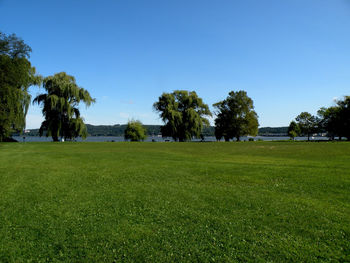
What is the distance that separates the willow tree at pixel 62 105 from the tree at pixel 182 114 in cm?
1712

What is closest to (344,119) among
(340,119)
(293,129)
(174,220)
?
(340,119)

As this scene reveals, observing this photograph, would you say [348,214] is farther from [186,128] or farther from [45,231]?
[186,128]

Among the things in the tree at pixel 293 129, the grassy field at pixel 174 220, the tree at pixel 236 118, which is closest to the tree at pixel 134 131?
the tree at pixel 236 118

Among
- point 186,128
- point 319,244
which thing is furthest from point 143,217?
point 186,128

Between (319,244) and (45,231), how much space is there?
562cm

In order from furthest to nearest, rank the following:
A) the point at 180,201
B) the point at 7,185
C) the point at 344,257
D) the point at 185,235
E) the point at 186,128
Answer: the point at 186,128 → the point at 7,185 → the point at 180,201 → the point at 185,235 → the point at 344,257

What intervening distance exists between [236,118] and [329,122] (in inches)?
1121

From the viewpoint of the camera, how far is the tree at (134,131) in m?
62.7

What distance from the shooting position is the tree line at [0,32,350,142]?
26062 mm

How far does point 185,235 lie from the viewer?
4941 mm

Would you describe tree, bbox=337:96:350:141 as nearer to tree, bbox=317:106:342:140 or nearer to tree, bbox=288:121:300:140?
tree, bbox=317:106:342:140

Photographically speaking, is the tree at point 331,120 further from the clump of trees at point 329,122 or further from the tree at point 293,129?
the tree at point 293,129

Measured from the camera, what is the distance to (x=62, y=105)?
120ft

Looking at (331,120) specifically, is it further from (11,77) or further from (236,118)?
(11,77)
